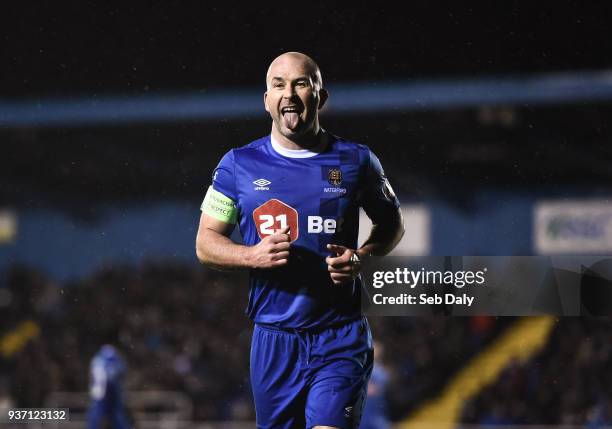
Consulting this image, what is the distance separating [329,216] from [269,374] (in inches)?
22.7

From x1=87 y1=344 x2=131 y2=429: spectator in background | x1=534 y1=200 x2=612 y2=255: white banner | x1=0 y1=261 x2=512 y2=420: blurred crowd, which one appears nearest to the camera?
x1=87 y1=344 x2=131 y2=429: spectator in background

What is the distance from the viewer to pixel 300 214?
9.89 ft

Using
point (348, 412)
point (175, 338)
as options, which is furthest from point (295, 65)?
point (175, 338)

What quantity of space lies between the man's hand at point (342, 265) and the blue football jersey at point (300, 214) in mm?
125

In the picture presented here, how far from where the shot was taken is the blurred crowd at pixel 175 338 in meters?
12.5

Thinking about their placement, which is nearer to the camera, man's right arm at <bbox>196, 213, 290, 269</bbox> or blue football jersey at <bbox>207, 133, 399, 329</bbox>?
man's right arm at <bbox>196, 213, 290, 269</bbox>

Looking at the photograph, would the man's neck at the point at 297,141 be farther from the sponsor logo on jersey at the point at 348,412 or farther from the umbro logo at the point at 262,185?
the sponsor logo on jersey at the point at 348,412

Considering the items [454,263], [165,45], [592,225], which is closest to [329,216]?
[454,263]

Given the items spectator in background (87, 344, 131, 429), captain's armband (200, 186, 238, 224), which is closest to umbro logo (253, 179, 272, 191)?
captain's armband (200, 186, 238, 224)

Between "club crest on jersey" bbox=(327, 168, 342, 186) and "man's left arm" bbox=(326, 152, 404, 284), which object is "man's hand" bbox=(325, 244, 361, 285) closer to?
"man's left arm" bbox=(326, 152, 404, 284)

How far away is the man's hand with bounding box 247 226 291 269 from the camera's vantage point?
275 centimetres

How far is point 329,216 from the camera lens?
9.91 feet

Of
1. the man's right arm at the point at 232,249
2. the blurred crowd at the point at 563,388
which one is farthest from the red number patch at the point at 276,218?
the blurred crowd at the point at 563,388

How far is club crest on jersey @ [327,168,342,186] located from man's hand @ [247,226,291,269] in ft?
1.07
